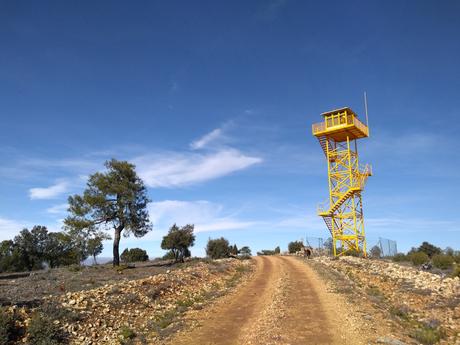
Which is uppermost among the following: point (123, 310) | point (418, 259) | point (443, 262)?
point (418, 259)

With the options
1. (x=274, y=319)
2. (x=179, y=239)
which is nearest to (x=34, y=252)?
(x=179, y=239)

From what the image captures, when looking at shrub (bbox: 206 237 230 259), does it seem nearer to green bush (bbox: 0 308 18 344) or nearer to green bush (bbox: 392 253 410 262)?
green bush (bbox: 392 253 410 262)

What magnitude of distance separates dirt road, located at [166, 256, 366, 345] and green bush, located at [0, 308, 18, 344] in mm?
4901

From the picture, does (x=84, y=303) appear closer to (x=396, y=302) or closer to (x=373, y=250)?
(x=396, y=302)

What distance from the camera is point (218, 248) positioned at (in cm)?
5634

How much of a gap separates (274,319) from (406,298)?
30.1ft

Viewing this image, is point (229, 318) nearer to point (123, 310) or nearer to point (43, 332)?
point (123, 310)

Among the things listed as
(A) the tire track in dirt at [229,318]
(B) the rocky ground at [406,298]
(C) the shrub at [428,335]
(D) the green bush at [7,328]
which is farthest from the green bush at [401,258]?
(D) the green bush at [7,328]

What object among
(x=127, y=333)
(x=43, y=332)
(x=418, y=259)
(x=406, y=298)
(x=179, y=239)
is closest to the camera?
(x=43, y=332)

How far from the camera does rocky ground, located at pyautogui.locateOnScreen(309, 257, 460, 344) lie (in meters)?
14.2

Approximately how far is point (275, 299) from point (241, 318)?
4043 mm

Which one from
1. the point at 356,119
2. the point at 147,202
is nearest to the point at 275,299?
the point at 147,202

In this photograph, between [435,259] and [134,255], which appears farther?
[134,255]

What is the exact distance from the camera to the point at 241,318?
16.0 m
